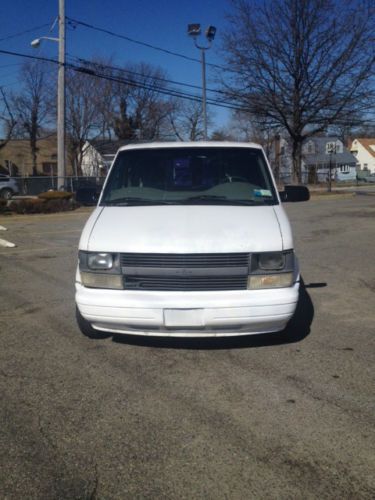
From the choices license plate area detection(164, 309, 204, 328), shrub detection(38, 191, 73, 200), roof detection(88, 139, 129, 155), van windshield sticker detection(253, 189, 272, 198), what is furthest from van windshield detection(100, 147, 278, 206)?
roof detection(88, 139, 129, 155)

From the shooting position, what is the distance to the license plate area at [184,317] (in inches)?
148

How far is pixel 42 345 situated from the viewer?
4.56m

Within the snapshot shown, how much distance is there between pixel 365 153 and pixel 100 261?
3531 inches

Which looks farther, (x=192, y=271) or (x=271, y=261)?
(x=271, y=261)

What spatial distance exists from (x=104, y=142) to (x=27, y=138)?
26.2 ft

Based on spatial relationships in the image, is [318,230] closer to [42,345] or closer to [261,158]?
[261,158]

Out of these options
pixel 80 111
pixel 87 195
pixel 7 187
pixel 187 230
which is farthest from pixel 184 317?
pixel 80 111

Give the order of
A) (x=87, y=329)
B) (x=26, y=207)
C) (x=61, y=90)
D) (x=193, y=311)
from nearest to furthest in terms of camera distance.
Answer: (x=193, y=311) → (x=87, y=329) → (x=26, y=207) → (x=61, y=90)

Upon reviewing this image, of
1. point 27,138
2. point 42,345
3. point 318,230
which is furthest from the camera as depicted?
point 27,138

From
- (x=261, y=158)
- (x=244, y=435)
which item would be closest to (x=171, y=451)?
(x=244, y=435)

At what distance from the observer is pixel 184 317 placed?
3.78 m

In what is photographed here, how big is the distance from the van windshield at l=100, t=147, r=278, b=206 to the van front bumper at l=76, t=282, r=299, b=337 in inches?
48.3

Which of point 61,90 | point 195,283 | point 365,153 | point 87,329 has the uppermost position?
point 365,153

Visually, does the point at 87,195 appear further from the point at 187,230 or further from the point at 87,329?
the point at 187,230
